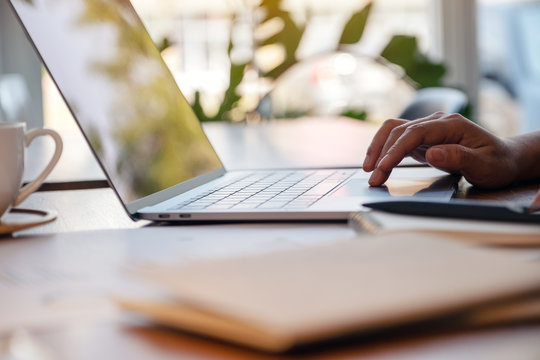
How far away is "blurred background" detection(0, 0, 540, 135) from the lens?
3.17 meters

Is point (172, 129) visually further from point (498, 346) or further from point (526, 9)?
point (526, 9)

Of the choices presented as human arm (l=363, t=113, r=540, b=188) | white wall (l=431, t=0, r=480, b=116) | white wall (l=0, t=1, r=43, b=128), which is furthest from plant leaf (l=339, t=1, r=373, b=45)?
human arm (l=363, t=113, r=540, b=188)

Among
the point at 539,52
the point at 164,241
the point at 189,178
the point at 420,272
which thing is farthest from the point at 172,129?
the point at 539,52

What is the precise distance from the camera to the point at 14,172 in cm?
76

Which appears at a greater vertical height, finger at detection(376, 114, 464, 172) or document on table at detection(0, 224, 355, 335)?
finger at detection(376, 114, 464, 172)

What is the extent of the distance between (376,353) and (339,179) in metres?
0.63

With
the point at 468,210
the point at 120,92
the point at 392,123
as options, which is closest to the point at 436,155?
the point at 392,123

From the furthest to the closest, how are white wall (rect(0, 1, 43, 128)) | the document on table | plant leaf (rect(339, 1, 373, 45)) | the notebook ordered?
white wall (rect(0, 1, 43, 128)) → plant leaf (rect(339, 1, 373, 45)) → the document on table → the notebook

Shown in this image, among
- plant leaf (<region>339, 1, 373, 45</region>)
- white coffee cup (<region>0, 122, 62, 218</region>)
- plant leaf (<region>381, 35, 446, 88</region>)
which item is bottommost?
plant leaf (<region>381, 35, 446, 88</region>)

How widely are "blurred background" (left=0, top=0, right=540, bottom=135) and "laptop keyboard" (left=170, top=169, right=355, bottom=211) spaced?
2095 millimetres

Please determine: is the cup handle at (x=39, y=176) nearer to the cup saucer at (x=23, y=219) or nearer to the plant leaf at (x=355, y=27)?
the cup saucer at (x=23, y=219)

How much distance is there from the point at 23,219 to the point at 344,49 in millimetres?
2532

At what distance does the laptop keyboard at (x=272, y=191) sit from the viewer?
813 mm

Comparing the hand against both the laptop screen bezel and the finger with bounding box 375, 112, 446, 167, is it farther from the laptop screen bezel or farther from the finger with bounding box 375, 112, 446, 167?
the laptop screen bezel
